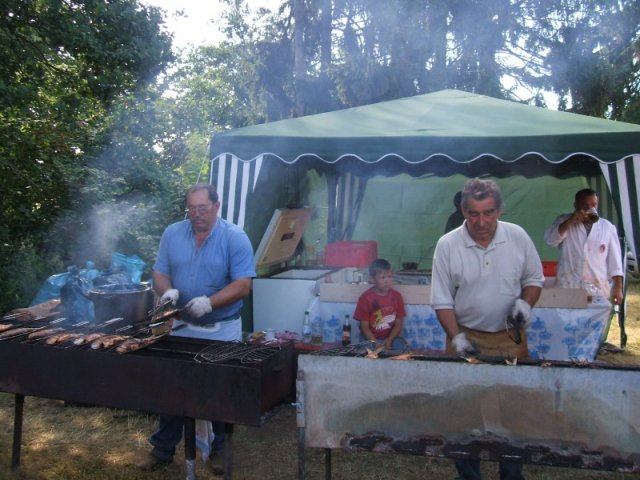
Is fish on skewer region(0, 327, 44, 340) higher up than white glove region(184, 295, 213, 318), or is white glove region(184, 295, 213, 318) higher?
white glove region(184, 295, 213, 318)

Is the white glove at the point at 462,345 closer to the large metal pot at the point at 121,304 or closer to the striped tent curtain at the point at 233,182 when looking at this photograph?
the large metal pot at the point at 121,304

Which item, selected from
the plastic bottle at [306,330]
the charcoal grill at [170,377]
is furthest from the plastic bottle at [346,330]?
the charcoal grill at [170,377]

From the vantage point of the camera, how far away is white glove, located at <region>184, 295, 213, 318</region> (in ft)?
10.7

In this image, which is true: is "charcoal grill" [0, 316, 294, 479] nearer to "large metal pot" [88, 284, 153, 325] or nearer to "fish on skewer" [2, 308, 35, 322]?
"large metal pot" [88, 284, 153, 325]

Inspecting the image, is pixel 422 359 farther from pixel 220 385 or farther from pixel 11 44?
pixel 11 44

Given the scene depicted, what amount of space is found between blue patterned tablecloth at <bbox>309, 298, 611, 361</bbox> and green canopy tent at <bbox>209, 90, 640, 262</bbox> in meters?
0.71

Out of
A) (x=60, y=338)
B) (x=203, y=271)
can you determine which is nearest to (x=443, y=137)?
(x=203, y=271)

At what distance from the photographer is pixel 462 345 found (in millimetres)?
2939

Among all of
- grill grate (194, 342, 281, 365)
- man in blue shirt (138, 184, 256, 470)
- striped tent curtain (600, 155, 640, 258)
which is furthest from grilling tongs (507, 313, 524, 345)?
striped tent curtain (600, 155, 640, 258)

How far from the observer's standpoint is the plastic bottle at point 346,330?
485 centimetres

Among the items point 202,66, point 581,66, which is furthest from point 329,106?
point 202,66

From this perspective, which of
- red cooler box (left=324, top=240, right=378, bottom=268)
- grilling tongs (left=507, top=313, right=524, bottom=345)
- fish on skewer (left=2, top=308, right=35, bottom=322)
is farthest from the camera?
red cooler box (left=324, top=240, right=378, bottom=268)

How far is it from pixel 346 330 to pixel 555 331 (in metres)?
1.78

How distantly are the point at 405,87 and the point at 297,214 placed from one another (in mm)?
8084
